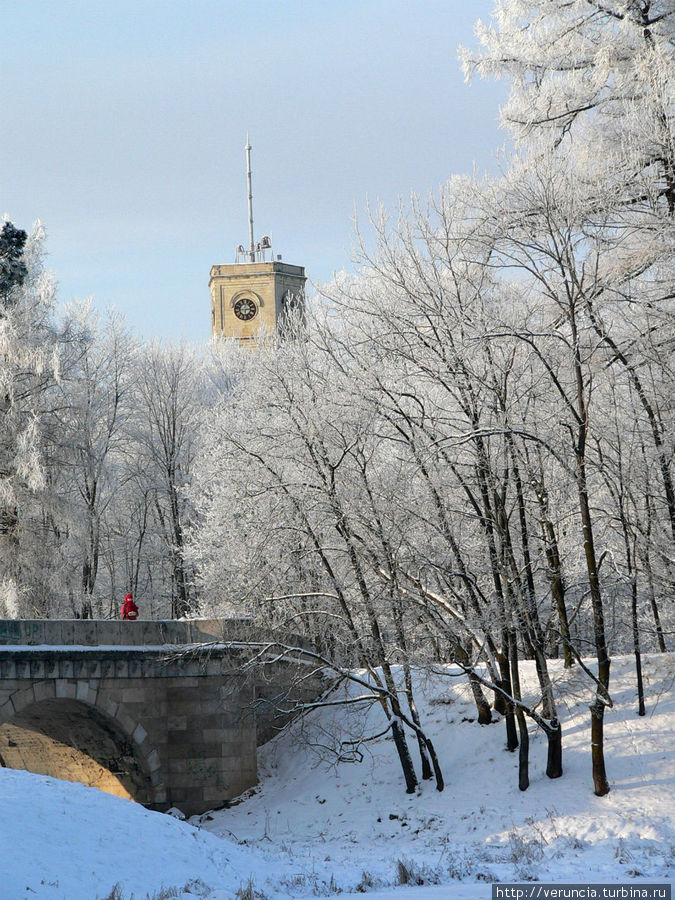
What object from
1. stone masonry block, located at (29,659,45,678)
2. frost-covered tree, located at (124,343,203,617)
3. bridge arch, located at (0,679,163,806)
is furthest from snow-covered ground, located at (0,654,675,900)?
frost-covered tree, located at (124,343,203,617)

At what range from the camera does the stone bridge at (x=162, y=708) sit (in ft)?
56.2

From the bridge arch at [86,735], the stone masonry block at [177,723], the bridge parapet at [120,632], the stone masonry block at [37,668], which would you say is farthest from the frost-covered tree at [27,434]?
the stone masonry block at [177,723]

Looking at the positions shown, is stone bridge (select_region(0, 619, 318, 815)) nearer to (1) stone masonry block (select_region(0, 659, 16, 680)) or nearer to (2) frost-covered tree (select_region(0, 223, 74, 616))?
(1) stone masonry block (select_region(0, 659, 16, 680))

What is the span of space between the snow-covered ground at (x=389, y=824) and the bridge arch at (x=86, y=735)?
4.87 feet

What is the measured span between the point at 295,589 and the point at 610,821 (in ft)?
24.8

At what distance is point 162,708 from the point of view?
17.9m

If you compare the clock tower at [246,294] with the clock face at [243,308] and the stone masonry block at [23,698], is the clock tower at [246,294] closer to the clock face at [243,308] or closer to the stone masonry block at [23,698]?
the clock face at [243,308]

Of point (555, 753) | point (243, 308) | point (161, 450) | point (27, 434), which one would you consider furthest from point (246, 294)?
point (555, 753)

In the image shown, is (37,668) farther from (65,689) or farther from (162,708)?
(162,708)

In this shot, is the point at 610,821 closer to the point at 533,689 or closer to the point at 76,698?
the point at 533,689

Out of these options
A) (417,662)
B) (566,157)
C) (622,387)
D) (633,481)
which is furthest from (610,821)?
(566,157)

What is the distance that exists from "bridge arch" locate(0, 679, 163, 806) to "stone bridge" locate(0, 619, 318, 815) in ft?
0.08

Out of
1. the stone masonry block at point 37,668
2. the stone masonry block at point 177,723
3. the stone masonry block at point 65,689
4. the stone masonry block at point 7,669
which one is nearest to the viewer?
the stone masonry block at point 7,669

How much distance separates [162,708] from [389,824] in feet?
16.1
